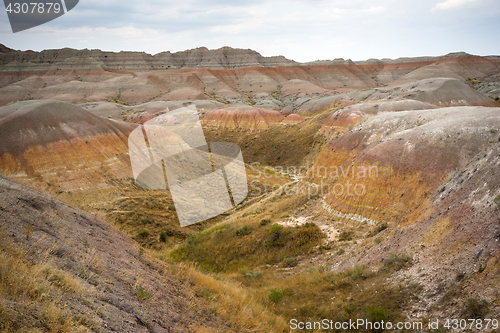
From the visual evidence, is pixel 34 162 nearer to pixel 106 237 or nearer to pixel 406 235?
pixel 106 237

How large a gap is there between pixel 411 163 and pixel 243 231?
11.0 metres

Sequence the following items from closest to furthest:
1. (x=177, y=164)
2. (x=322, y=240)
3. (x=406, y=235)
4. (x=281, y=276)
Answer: (x=406, y=235) < (x=281, y=276) < (x=322, y=240) < (x=177, y=164)

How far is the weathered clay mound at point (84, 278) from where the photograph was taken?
13.0 ft

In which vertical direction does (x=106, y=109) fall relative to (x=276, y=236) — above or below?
above

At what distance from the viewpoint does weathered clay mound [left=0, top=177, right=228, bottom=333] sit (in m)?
3.95

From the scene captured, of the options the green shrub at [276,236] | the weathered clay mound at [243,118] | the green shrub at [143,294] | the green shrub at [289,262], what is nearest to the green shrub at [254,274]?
the green shrub at [289,262]

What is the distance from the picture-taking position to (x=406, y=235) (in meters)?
10.1

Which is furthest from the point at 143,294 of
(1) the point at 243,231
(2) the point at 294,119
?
(2) the point at 294,119

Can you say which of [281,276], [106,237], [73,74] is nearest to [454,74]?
[281,276]

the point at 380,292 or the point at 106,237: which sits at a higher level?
the point at 106,237

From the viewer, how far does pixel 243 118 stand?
64375mm

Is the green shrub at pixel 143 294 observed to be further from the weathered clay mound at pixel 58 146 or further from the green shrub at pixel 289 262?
the weathered clay mound at pixel 58 146

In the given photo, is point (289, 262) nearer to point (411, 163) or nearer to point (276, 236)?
point (276, 236)

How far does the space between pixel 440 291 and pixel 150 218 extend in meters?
19.2
